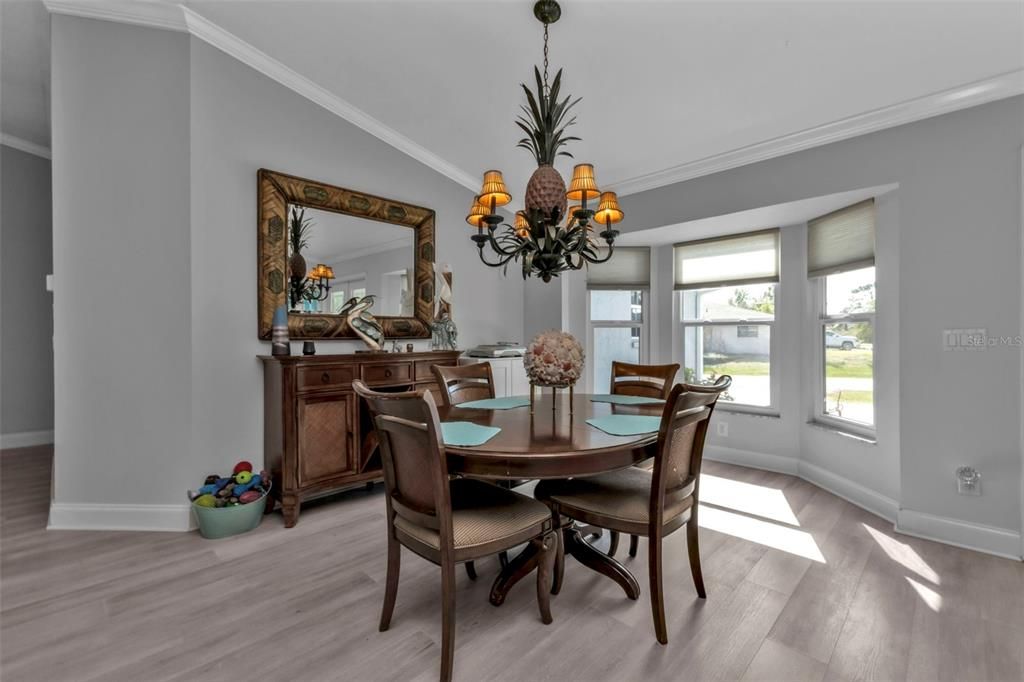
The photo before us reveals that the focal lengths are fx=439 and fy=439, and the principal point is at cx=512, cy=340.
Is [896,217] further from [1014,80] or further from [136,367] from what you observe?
[136,367]

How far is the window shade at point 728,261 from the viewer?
12.4ft

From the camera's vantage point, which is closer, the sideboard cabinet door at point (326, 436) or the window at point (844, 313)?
the sideboard cabinet door at point (326, 436)

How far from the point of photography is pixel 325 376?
113 inches

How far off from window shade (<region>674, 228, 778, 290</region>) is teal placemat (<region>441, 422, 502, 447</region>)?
10.2 feet

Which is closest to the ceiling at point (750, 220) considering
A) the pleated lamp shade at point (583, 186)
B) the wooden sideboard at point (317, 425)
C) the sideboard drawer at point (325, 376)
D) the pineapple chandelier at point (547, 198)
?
the pineapple chandelier at point (547, 198)

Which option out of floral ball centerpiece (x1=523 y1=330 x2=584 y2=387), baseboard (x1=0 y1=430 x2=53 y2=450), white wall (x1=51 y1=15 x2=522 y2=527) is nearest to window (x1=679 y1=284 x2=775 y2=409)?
floral ball centerpiece (x1=523 y1=330 x2=584 y2=387)

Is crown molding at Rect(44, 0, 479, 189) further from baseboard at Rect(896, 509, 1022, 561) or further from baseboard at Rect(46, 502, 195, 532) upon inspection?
baseboard at Rect(896, 509, 1022, 561)

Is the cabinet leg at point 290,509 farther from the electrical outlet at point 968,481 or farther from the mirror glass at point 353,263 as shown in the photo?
the electrical outlet at point 968,481

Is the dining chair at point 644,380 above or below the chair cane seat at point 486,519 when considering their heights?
above

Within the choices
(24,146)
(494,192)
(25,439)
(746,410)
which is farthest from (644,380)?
(24,146)

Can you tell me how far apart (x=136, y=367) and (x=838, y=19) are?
4.23 meters

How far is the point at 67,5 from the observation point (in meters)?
2.51

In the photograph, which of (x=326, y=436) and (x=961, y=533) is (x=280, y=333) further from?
(x=961, y=533)

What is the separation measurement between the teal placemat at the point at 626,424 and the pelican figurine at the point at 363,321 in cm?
205
